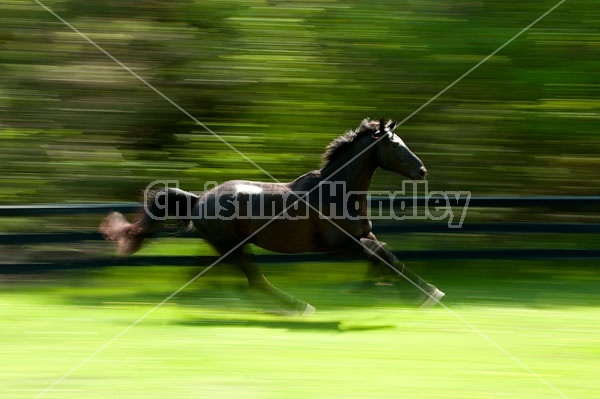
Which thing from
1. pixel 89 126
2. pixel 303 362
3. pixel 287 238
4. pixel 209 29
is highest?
pixel 209 29

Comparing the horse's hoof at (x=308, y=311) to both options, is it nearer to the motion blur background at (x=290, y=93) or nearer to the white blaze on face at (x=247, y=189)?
the white blaze on face at (x=247, y=189)

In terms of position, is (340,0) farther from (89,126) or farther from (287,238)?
(287,238)

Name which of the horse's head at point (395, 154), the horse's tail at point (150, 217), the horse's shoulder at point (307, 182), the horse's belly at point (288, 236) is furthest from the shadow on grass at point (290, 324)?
the horse's head at point (395, 154)

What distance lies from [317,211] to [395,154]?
3.14 feet

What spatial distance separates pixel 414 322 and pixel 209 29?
7.16 meters

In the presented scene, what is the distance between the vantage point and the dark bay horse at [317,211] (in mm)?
8844

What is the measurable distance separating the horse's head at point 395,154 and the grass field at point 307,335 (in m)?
1.19

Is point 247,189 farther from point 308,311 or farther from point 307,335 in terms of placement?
point 307,335

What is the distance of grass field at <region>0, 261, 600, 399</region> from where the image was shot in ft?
21.1

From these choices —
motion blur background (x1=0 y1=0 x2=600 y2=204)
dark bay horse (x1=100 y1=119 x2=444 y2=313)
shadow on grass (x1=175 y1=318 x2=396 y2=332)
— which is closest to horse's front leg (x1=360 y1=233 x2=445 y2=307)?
dark bay horse (x1=100 y1=119 x2=444 y2=313)

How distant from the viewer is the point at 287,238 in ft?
29.4

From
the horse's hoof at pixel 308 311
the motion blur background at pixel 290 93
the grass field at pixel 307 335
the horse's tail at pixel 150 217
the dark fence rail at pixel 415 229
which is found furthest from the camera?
the motion blur background at pixel 290 93

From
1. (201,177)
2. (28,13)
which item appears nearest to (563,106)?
(201,177)

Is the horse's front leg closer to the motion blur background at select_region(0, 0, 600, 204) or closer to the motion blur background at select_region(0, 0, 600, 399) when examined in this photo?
the motion blur background at select_region(0, 0, 600, 399)
